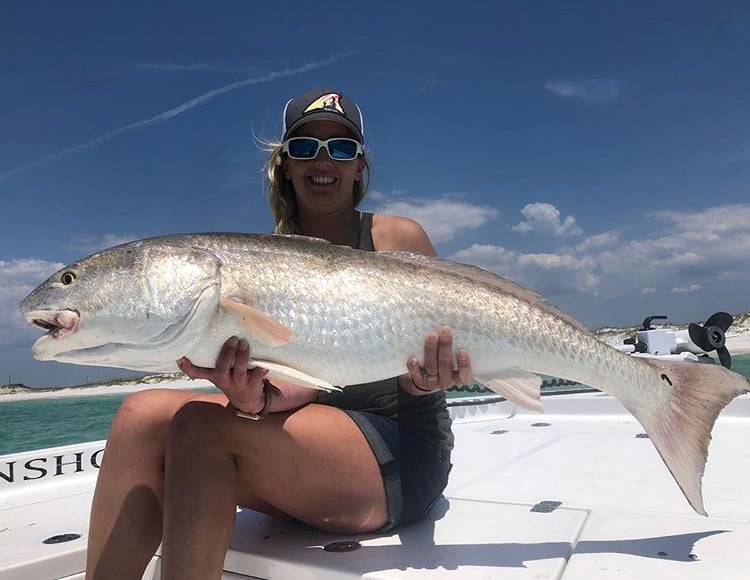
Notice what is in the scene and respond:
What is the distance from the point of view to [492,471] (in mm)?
3789

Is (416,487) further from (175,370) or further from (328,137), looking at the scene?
(328,137)

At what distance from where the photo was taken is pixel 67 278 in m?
2.19

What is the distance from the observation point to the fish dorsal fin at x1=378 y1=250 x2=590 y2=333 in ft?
8.39

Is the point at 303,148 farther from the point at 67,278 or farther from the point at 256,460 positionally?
the point at 256,460

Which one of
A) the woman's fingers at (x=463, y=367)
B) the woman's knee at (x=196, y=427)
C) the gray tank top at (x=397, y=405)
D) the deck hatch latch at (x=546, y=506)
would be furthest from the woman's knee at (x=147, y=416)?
the deck hatch latch at (x=546, y=506)

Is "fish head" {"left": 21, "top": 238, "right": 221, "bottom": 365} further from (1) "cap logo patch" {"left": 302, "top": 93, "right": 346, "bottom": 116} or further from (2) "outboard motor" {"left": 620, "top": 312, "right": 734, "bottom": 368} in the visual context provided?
(2) "outboard motor" {"left": 620, "top": 312, "right": 734, "bottom": 368}

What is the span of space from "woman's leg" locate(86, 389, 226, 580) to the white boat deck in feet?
0.82

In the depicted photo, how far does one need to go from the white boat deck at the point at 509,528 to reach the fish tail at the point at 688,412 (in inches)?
12.6

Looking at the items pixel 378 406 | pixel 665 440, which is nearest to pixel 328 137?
pixel 378 406

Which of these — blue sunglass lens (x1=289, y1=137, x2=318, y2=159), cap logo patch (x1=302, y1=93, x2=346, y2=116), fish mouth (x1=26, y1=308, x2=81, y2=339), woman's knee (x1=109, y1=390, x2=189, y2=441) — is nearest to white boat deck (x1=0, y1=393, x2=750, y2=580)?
woman's knee (x1=109, y1=390, x2=189, y2=441)

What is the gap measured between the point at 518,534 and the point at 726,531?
792 millimetres

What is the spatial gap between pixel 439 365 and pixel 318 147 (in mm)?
1262

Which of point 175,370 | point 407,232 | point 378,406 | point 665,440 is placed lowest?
point 665,440

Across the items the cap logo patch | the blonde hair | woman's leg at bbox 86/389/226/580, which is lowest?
woman's leg at bbox 86/389/226/580
